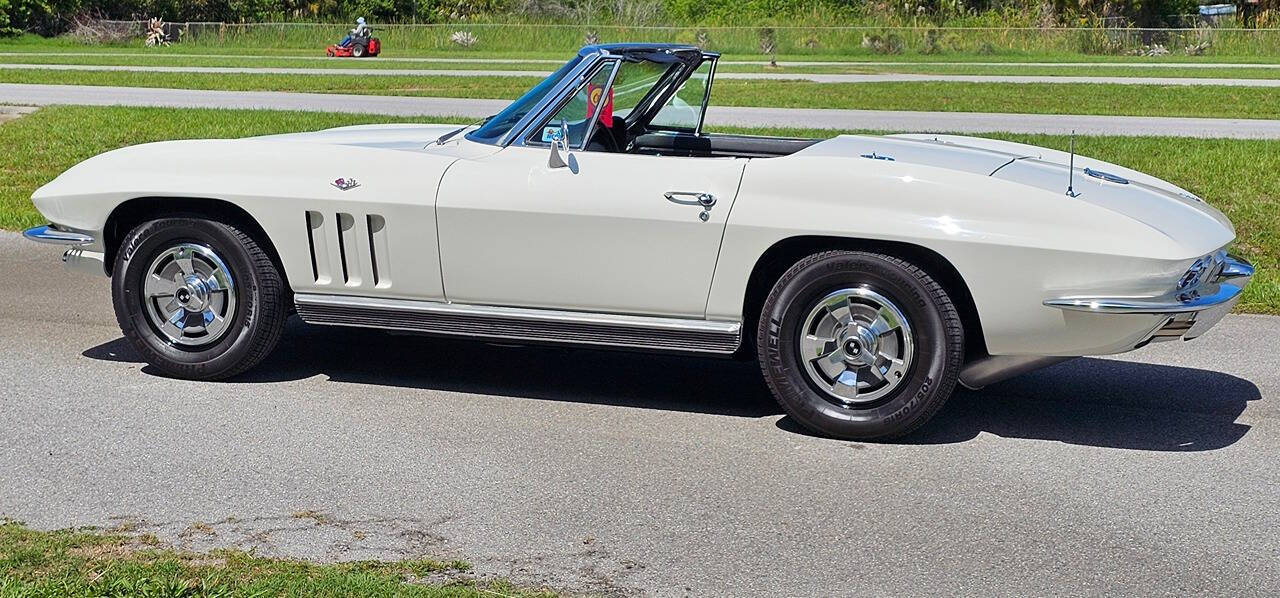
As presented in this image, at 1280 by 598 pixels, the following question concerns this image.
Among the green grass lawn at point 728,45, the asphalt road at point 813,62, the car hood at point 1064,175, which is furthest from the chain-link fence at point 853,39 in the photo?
the car hood at point 1064,175

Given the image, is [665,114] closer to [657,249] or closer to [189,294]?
[657,249]

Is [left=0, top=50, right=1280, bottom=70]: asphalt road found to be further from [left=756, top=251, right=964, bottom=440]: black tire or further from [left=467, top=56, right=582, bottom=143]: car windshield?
[left=756, top=251, right=964, bottom=440]: black tire

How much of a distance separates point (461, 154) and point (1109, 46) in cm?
3302

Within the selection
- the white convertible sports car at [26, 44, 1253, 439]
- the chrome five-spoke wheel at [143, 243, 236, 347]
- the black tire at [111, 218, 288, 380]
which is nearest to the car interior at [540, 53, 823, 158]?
the white convertible sports car at [26, 44, 1253, 439]

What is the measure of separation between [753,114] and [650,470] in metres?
13.5

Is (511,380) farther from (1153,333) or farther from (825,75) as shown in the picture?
(825,75)

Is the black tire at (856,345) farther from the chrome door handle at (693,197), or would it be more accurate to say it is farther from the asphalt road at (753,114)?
the asphalt road at (753,114)

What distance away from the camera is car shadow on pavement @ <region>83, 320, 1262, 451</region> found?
5.63 meters

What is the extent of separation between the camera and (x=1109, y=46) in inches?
1415

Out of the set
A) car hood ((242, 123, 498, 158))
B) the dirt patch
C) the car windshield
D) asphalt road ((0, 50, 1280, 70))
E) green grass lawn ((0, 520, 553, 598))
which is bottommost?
asphalt road ((0, 50, 1280, 70))

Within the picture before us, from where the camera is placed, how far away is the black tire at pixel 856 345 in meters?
5.19

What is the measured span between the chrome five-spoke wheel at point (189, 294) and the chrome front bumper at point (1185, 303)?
128 inches

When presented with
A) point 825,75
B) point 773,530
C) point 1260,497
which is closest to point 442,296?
point 773,530

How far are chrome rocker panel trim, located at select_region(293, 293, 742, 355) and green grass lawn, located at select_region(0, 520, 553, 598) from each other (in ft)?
5.34
